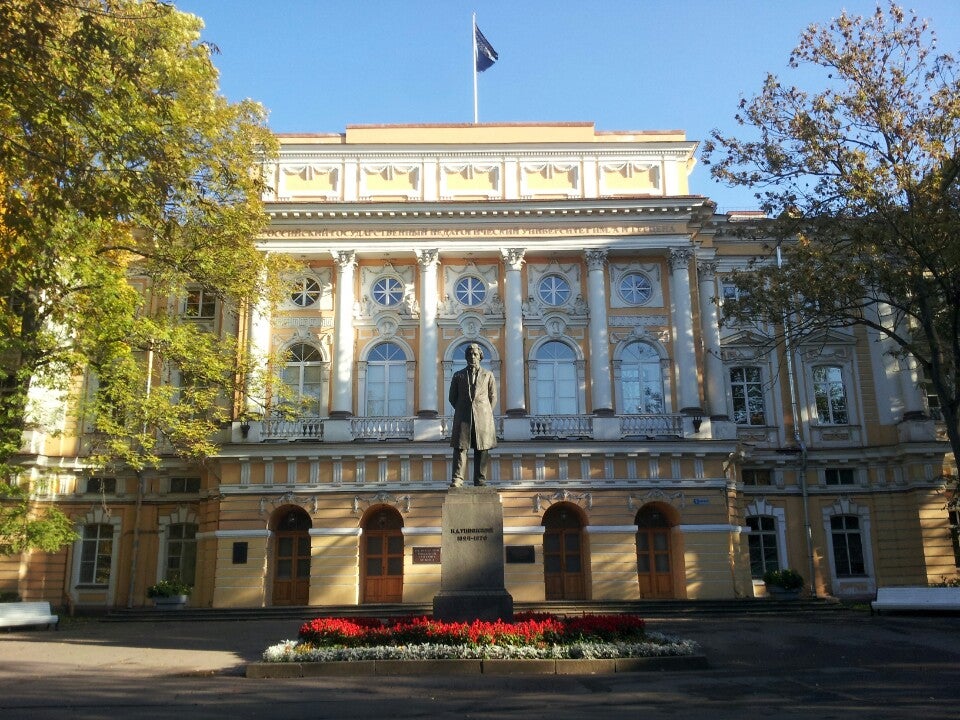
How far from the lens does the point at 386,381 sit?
2983cm

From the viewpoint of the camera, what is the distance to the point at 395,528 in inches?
1109

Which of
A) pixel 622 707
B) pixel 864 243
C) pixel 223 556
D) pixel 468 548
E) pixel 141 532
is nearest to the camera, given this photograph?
pixel 622 707

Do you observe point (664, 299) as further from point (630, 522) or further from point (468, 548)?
point (468, 548)

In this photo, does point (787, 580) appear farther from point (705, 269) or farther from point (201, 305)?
point (201, 305)

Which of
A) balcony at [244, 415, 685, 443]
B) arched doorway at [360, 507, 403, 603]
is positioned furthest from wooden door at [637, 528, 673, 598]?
arched doorway at [360, 507, 403, 603]

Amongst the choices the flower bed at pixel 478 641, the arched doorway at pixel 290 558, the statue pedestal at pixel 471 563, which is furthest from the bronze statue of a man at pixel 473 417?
the arched doorway at pixel 290 558

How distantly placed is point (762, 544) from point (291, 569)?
53.0 ft

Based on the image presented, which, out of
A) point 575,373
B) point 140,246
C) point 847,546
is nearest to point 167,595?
point 140,246

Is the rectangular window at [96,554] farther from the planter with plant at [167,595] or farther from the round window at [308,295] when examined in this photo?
the round window at [308,295]

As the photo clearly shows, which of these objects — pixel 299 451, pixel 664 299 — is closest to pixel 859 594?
pixel 664 299

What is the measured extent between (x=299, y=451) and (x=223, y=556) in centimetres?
397

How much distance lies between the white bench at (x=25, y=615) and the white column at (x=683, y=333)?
19.5m

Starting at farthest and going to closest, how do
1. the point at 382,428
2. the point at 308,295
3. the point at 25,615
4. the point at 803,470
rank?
the point at 308,295 → the point at 803,470 → the point at 382,428 → the point at 25,615

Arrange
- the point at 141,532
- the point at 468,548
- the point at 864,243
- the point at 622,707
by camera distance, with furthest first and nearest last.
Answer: the point at 141,532 → the point at 864,243 → the point at 468,548 → the point at 622,707
